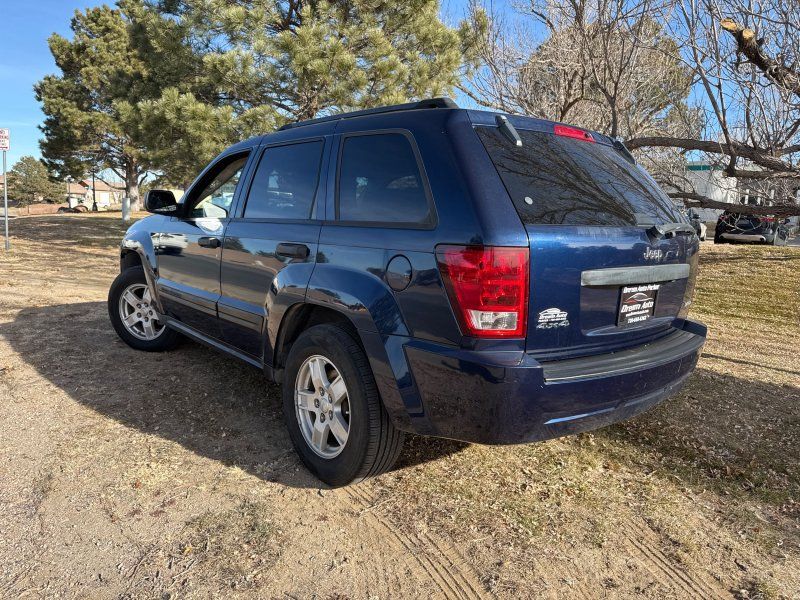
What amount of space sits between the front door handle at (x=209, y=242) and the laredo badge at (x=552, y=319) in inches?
92.3

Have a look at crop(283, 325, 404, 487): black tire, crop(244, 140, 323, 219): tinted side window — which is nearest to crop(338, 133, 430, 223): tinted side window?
crop(244, 140, 323, 219): tinted side window

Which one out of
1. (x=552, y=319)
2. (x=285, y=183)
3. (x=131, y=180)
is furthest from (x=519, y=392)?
(x=131, y=180)

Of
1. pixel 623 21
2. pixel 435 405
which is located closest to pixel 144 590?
pixel 435 405

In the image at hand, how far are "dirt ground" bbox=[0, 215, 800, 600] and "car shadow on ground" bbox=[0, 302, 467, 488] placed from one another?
2 cm

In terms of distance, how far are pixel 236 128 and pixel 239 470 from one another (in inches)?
374

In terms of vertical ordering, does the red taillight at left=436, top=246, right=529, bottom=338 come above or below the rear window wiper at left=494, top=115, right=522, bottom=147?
below

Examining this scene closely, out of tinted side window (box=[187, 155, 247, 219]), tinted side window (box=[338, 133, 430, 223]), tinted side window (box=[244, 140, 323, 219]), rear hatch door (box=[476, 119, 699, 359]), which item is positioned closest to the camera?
rear hatch door (box=[476, 119, 699, 359])

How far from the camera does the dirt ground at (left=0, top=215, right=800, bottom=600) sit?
2287mm

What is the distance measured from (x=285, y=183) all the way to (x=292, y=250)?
1.82ft

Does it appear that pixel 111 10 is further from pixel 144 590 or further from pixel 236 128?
pixel 144 590

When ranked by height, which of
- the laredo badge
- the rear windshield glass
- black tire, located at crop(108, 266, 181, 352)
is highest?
the rear windshield glass

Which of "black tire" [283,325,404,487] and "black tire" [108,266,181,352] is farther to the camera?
"black tire" [108,266,181,352]

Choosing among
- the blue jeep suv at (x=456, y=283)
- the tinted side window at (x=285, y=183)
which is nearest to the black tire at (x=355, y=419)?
the blue jeep suv at (x=456, y=283)

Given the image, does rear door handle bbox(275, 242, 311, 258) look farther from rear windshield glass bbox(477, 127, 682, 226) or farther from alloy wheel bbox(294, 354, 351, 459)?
rear windshield glass bbox(477, 127, 682, 226)
